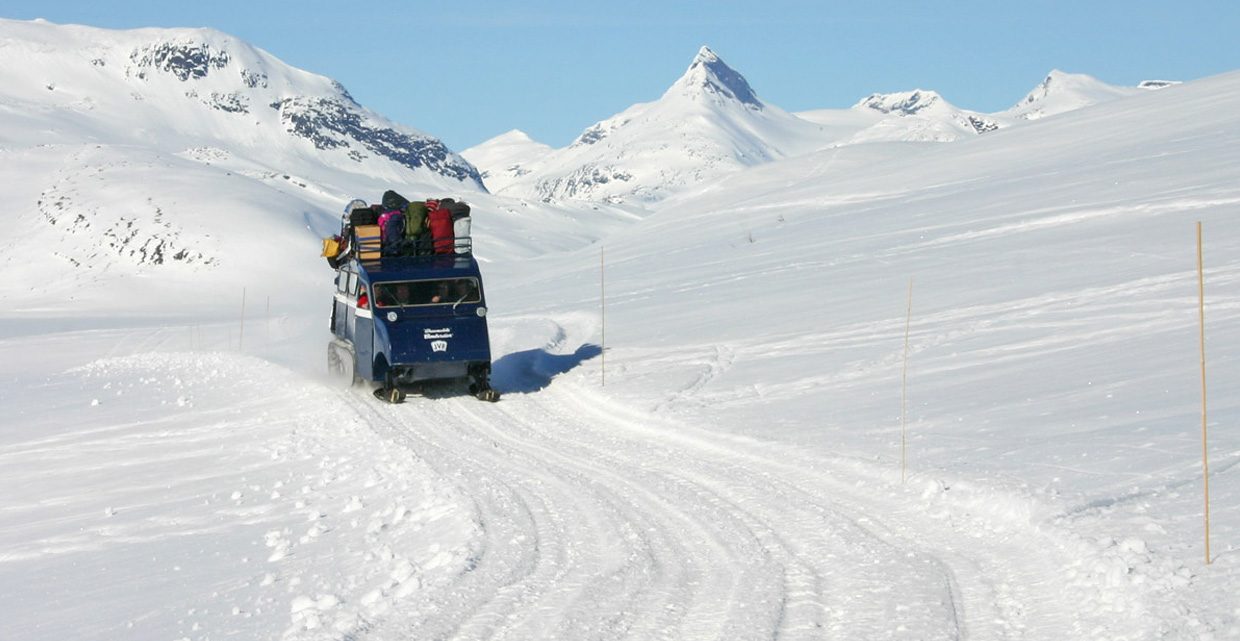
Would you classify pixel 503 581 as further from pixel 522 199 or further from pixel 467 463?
pixel 522 199

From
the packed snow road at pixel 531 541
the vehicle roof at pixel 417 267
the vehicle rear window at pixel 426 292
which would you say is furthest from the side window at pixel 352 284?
the packed snow road at pixel 531 541

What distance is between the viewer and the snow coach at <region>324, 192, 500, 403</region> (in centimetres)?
1700

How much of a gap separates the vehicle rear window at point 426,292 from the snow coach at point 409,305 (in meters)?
0.02

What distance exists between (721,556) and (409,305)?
10101 millimetres

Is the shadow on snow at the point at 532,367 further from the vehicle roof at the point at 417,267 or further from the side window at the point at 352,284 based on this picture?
the side window at the point at 352,284

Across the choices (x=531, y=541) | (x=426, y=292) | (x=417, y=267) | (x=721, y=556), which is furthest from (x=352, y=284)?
(x=721, y=556)

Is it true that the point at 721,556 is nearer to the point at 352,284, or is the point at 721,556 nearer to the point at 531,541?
the point at 531,541

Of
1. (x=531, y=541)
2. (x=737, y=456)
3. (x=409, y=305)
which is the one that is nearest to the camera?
(x=531, y=541)

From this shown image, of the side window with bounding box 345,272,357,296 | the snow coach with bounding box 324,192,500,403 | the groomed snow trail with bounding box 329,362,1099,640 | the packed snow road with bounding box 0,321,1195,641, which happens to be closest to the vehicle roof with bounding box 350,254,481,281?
the snow coach with bounding box 324,192,500,403

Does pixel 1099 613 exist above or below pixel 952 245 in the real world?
below

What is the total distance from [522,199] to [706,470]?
15272 centimetres

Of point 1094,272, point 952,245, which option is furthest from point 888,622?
point 952,245

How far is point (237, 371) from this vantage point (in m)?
22.3

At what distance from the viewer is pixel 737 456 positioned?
12.4 metres
